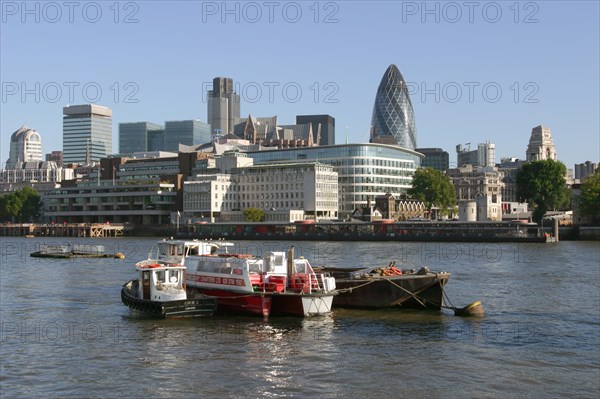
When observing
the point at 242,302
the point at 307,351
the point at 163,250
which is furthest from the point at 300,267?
the point at 307,351

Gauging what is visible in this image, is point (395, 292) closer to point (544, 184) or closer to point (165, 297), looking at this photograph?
point (165, 297)

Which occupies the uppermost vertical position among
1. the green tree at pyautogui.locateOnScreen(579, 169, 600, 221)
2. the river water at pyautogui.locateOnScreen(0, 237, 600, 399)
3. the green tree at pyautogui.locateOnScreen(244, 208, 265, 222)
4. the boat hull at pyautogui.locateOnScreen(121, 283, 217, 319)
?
the green tree at pyautogui.locateOnScreen(579, 169, 600, 221)

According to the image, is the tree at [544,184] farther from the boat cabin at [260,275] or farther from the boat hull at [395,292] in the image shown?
the boat cabin at [260,275]

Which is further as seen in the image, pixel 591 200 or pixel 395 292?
pixel 591 200

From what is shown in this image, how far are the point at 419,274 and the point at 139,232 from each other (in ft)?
518

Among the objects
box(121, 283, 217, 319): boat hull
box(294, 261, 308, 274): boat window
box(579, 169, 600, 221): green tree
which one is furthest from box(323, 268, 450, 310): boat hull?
box(579, 169, 600, 221): green tree

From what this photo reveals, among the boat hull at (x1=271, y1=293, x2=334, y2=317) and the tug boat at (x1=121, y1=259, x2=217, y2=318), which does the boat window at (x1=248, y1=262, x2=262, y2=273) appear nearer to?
the boat hull at (x1=271, y1=293, x2=334, y2=317)

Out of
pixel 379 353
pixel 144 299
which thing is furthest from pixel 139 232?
pixel 379 353

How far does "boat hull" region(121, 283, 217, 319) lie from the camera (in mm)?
43500

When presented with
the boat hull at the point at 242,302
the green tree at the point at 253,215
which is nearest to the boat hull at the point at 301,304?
the boat hull at the point at 242,302

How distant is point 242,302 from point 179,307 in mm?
3812

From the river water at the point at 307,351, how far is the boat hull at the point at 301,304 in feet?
2.62

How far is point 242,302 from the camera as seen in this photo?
148 ft

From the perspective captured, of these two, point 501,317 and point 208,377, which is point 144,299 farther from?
point 501,317
